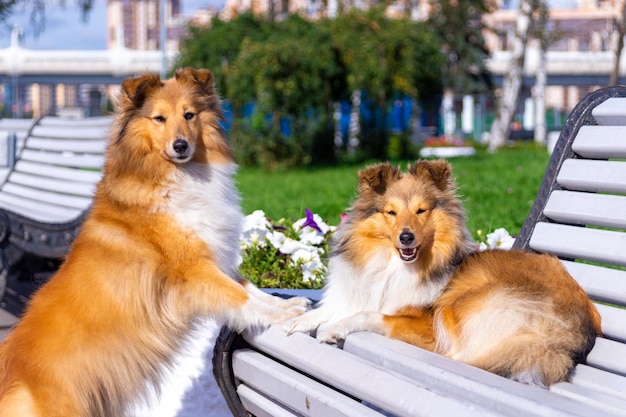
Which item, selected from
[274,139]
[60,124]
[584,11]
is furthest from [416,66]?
[584,11]

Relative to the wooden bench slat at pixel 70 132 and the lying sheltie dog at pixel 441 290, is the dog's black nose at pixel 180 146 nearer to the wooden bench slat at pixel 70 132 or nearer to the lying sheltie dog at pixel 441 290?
the lying sheltie dog at pixel 441 290

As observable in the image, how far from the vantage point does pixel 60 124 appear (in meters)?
7.47

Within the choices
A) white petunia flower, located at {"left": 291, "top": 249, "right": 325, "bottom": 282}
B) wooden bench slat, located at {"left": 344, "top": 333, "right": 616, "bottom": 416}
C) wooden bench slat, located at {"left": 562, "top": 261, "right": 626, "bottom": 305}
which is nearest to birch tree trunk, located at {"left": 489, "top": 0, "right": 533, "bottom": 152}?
white petunia flower, located at {"left": 291, "top": 249, "right": 325, "bottom": 282}

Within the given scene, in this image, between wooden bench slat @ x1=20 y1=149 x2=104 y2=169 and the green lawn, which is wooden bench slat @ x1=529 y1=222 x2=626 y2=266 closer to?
the green lawn

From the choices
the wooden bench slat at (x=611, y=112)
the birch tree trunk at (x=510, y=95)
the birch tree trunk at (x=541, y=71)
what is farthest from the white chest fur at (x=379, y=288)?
the birch tree trunk at (x=510, y=95)

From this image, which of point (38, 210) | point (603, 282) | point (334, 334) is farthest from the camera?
point (38, 210)

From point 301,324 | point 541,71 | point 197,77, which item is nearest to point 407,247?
point 301,324

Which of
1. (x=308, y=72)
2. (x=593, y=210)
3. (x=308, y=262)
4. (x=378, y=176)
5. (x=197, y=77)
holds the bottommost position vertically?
(x=308, y=262)

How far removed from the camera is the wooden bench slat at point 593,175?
3.15 m

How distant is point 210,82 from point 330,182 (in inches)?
391

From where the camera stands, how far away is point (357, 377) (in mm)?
2291

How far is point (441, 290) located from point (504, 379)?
102 cm

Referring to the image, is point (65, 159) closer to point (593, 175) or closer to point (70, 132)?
point (70, 132)

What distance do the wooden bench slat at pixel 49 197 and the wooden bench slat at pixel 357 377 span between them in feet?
12.6
